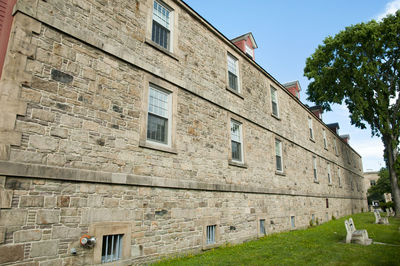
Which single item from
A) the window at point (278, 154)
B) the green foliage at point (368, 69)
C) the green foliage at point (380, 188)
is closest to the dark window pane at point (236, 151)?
the window at point (278, 154)

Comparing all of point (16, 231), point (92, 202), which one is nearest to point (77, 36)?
point (92, 202)

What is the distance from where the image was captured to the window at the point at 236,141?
11111 mm

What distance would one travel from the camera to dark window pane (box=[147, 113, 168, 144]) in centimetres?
754

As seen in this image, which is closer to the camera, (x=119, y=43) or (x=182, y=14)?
(x=119, y=43)

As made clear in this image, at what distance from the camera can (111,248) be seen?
5918mm

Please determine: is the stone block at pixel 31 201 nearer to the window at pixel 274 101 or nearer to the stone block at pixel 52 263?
the stone block at pixel 52 263

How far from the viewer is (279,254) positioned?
7988 millimetres

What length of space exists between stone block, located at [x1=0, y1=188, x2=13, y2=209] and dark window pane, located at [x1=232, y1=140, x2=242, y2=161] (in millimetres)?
7974

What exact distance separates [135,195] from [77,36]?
4139mm

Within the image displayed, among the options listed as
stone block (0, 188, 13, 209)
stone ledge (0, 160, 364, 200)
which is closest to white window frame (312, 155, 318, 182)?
stone ledge (0, 160, 364, 200)

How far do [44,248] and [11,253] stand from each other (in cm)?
53

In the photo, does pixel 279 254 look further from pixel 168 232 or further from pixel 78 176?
pixel 78 176

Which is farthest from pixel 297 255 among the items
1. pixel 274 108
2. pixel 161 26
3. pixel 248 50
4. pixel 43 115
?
pixel 248 50

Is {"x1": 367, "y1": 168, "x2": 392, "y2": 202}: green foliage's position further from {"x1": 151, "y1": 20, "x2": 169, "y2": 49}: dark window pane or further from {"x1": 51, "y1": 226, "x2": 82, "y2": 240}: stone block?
{"x1": 51, "y1": 226, "x2": 82, "y2": 240}: stone block
